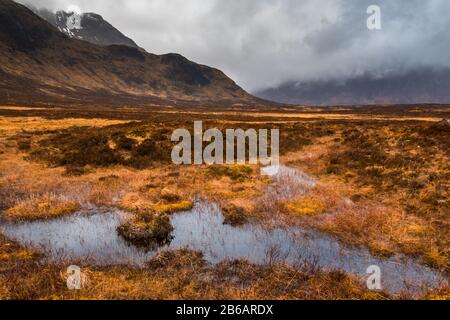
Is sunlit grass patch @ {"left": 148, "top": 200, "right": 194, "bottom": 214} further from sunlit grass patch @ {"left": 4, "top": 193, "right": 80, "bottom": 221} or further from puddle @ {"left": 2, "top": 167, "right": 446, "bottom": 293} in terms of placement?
sunlit grass patch @ {"left": 4, "top": 193, "right": 80, "bottom": 221}

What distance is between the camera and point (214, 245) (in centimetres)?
1571

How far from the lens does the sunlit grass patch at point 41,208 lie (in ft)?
61.0

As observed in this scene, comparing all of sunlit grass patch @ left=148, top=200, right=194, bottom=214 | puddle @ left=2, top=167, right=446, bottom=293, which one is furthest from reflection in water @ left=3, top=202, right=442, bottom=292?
sunlit grass patch @ left=148, top=200, right=194, bottom=214

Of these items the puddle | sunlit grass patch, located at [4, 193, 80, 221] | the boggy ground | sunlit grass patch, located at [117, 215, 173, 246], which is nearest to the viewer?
the boggy ground

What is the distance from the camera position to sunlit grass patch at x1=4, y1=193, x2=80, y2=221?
61.0 feet

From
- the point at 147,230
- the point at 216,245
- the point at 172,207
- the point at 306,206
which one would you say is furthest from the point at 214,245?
the point at 306,206

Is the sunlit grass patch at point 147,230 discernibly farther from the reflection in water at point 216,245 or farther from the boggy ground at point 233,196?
the boggy ground at point 233,196

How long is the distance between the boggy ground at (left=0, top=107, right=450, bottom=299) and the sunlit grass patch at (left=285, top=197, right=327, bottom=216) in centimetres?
5

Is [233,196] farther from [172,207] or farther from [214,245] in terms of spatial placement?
[214,245]

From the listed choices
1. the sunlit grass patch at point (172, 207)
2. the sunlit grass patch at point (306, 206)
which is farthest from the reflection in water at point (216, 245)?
the sunlit grass patch at point (306, 206)

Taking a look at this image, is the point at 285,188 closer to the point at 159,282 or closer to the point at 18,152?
the point at 159,282

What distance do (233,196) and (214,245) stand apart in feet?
→ 24.2

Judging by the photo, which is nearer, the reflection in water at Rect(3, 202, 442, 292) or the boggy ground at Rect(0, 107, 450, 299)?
the boggy ground at Rect(0, 107, 450, 299)

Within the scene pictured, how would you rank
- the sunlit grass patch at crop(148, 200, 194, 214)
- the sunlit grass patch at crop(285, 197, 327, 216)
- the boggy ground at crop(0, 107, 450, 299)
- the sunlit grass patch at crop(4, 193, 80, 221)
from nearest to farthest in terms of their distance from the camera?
the boggy ground at crop(0, 107, 450, 299)
the sunlit grass patch at crop(4, 193, 80, 221)
the sunlit grass patch at crop(285, 197, 327, 216)
the sunlit grass patch at crop(148, 200, 194, 214)
